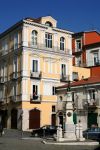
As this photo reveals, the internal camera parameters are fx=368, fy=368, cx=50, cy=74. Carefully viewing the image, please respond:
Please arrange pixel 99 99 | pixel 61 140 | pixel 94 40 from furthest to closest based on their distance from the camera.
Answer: pixel 94 40 → pixel 99 99 → pixel 61 140

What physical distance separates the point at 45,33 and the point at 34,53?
4.40m

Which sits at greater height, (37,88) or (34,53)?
(34,53)

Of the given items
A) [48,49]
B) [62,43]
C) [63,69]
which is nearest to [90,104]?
[63,69]

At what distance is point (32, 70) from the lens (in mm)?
55531

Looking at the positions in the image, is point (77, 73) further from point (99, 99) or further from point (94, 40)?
point (99, 99)

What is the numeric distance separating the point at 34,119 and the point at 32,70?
7370 millimetres

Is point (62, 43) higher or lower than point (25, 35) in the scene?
lower

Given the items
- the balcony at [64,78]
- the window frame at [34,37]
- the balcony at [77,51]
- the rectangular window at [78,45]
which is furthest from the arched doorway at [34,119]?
the rectangular window at [78,45]

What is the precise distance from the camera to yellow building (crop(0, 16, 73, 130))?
5438cm

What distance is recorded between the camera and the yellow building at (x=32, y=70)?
54375mm

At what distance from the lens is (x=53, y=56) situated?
58.5 m

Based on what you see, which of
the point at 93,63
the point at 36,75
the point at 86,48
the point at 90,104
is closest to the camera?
the point at 90,104

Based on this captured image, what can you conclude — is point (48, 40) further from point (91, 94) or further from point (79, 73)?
point (91, 94)

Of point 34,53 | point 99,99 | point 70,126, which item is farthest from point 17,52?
point 70,126
